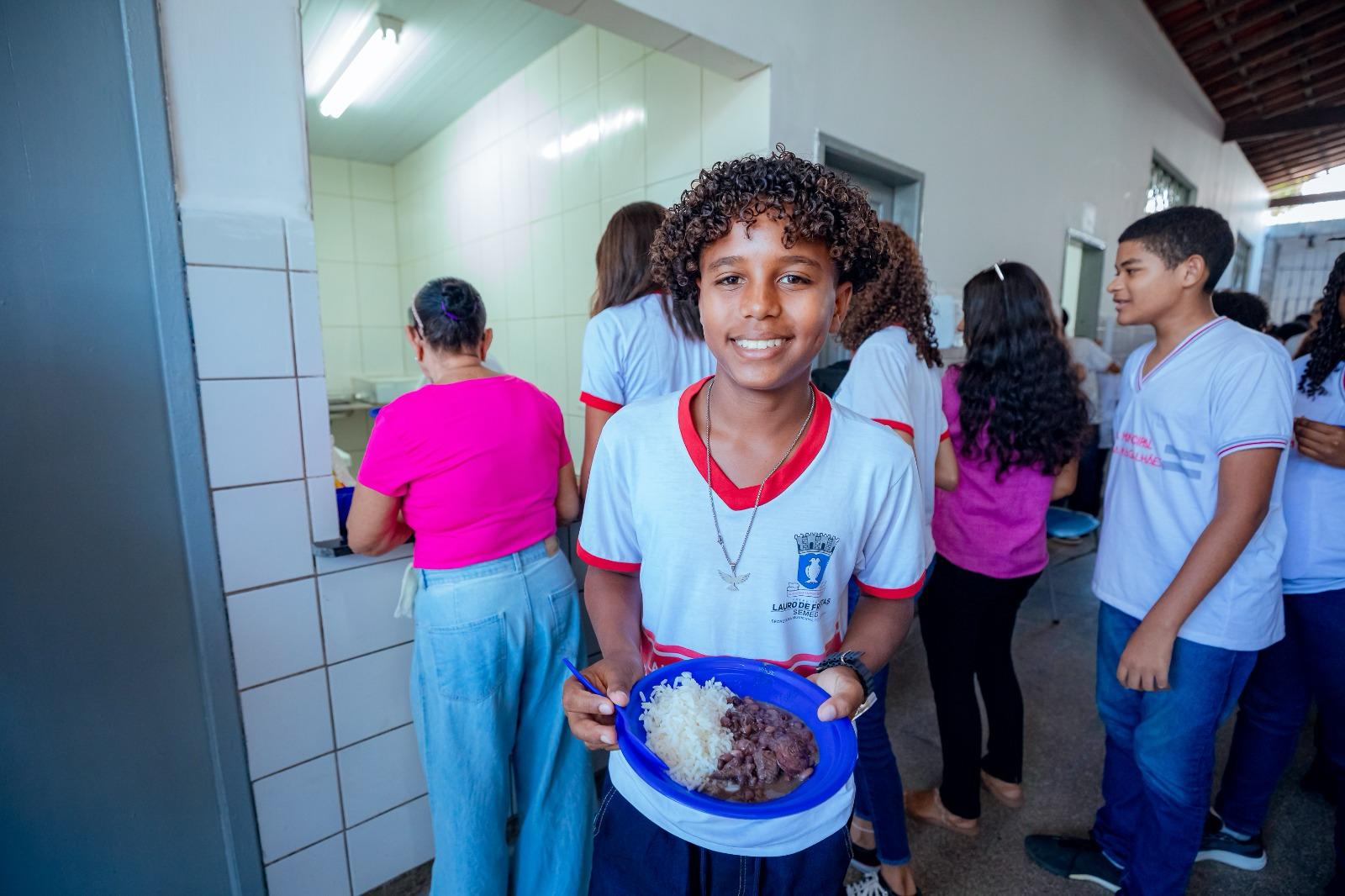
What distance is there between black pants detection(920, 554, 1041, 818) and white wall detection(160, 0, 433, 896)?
1.47 m

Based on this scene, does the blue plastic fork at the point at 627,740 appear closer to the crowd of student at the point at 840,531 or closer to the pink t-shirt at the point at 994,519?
the crowd of student at the point at 840,531

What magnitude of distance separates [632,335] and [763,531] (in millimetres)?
910

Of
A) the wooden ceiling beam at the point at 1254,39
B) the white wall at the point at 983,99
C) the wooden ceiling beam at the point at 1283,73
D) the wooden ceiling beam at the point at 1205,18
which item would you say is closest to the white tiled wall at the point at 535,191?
the white wall at the point at 983,99

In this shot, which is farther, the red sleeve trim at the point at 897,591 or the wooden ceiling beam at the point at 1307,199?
the wooden ceiling beam at the point at 1307,199

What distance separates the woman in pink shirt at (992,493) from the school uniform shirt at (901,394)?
0.60 feet

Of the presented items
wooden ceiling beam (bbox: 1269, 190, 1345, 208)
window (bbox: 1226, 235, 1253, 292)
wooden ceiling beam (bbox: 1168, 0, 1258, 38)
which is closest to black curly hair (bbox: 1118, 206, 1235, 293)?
wooden ceiling beam (bbox: 1168, 0, 1258, 38)

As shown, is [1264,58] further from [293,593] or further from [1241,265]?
[293,593]

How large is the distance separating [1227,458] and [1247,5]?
674 cm

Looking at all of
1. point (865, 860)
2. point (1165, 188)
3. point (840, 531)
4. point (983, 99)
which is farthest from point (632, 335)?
point (1165, 188)

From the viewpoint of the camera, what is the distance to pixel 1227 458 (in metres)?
1.26

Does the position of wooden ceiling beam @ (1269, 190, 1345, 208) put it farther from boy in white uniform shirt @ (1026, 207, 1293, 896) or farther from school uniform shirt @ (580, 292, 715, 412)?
school uniform shirt @ (580, 292, 715, 412)

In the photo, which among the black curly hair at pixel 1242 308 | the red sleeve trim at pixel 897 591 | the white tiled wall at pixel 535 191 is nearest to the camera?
the red sleeve trim at pixel 897 591

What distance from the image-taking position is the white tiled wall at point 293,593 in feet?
4.29

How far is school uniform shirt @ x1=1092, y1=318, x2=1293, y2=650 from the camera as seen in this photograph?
1254 millimetres
